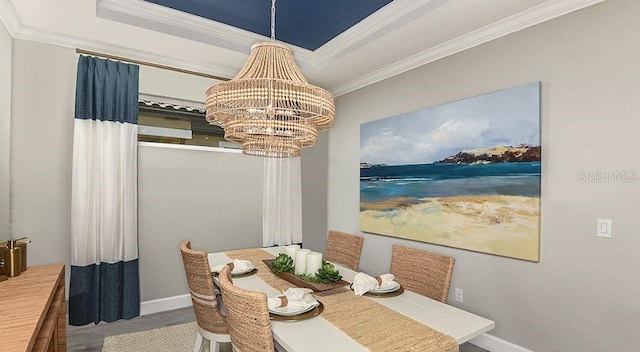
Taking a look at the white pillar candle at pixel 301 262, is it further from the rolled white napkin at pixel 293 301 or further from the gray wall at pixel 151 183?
the gray wall at pixel 151 183

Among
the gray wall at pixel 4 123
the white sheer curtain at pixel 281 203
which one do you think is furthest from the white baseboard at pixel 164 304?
the gray wall at pixel 4 123

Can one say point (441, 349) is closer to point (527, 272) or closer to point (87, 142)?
point (527, 272)

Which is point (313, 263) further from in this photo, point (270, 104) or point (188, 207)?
point (188, 207)

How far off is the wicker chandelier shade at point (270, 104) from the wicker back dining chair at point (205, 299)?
2.56 feet

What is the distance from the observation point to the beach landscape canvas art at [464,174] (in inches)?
93.0

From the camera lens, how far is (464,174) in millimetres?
2727

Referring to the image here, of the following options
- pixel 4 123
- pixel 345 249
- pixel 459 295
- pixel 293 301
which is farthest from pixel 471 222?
pixel 4 123

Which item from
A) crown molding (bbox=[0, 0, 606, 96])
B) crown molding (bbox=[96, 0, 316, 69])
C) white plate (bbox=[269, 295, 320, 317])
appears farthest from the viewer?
crown molding (bbox=[96, 0, 316, 69])

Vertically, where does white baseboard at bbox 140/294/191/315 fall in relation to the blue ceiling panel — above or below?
below

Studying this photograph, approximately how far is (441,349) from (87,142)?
10.2ft

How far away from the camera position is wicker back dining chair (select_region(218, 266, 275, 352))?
1.22 meters

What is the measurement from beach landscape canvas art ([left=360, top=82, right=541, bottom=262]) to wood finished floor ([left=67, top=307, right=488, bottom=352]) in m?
0.93

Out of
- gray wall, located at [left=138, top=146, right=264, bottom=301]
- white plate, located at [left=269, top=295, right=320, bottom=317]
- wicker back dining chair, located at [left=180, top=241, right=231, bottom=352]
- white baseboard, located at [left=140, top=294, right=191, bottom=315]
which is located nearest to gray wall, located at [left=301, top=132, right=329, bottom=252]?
gray wall, located at [left=138, top=146, right=264, bottom=301]

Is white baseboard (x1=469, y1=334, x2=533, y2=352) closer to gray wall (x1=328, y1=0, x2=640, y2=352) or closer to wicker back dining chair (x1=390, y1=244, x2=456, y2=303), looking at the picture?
gray wall (x1=328, y1=0, x2=640, y2=352)
